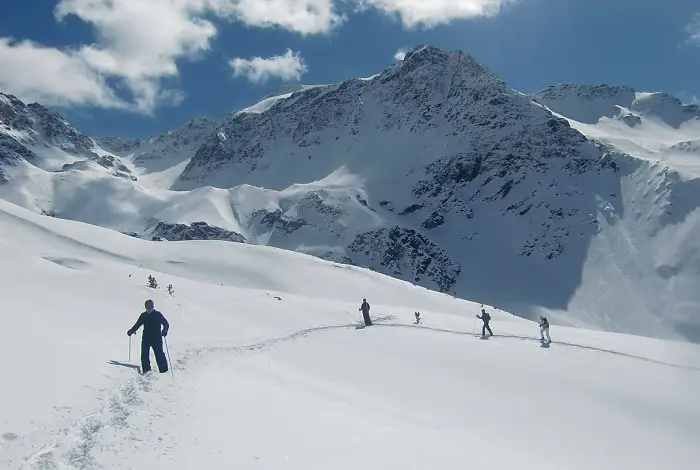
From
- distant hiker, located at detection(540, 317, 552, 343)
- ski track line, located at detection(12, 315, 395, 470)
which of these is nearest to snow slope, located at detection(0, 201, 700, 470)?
ski track line, located at detection(12, 315, 395, 470)

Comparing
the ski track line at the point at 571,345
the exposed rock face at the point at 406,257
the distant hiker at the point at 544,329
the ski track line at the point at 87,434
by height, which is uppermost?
the exposed rock face at the point at 406,257

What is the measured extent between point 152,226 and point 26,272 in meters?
151

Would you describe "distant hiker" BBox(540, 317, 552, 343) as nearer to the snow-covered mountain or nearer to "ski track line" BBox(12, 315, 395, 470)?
"ski track line" BBox(12, 315, 395, 470)

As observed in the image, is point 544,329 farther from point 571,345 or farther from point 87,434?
point 87,434

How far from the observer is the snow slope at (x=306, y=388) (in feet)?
27.5

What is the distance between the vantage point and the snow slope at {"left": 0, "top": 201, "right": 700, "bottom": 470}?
839cm

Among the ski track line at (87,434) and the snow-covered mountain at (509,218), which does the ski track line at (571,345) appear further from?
the snow-covered mountain at (509,218)

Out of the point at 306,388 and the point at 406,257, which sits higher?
the point at 406,257

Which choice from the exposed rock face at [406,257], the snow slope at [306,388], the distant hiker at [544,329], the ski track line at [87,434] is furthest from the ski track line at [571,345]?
the exposed rock face at [406,257]

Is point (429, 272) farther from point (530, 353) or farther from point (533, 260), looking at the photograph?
point (530, 353)

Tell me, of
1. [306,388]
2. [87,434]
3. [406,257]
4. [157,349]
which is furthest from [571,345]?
[406,257]

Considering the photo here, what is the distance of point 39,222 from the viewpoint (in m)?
42.5

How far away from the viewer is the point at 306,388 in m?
14.2

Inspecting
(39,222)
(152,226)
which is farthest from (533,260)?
(39,222)
